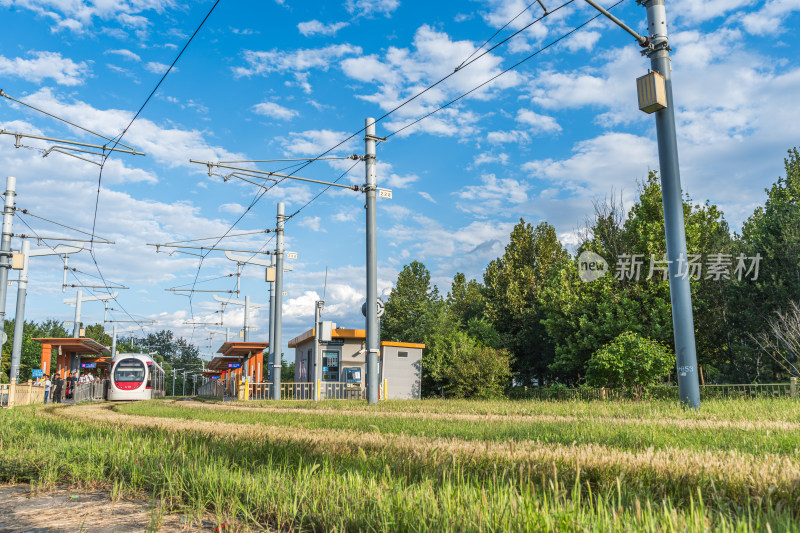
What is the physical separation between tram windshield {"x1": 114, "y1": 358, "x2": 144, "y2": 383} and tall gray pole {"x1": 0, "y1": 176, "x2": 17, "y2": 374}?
1823cm

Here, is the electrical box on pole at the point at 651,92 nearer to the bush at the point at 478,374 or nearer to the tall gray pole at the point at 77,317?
the bush at the point at 478,374

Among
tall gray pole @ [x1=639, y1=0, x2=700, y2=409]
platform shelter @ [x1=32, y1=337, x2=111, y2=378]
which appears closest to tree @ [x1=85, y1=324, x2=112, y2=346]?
platform shelter @ [x1=32, y1=337, x2=111, y2=378]

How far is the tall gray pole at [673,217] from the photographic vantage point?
38.8 feet

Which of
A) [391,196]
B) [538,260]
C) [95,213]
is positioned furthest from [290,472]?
[538,260]

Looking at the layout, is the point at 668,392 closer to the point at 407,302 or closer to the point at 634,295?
the point at 634,295

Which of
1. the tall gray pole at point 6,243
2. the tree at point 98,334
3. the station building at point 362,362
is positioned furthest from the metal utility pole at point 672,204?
the tree at point 98,334

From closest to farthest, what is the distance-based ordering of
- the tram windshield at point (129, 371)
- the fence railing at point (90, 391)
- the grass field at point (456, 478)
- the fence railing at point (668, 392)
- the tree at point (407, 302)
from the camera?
the grass field at point (456, 478) < the fence railing at point (668, 392) < the fence railing at point (90, 391) < the tram windshield at point (129, 371) < the tree at point (407, 302)

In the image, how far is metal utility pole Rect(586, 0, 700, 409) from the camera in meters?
11.8

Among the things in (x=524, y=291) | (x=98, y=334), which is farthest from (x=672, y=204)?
(x=98, y=334)

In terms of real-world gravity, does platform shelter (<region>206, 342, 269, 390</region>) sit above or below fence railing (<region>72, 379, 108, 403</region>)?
above

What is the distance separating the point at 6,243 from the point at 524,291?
32.3 m

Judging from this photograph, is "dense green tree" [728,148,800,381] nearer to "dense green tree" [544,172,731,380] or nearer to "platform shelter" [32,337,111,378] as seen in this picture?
"dense green tree" [544,172,731,380]

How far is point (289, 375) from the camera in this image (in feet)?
358

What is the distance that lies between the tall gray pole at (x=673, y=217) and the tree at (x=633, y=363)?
Answer: 12079 mm
